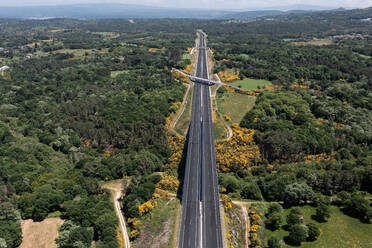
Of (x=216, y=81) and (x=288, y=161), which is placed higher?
(x=216, y=81)

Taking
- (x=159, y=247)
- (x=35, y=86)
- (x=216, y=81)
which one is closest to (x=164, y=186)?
(x=159, y=247)

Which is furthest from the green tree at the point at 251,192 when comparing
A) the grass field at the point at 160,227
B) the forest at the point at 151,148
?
the grass field at the point at 160,227

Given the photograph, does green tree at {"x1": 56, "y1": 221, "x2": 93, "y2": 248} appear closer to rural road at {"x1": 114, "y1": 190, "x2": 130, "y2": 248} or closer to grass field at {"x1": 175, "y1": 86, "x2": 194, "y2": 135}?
rural road at {"x1": 114, "y1": 190, "x2": 130, "y2": 248}

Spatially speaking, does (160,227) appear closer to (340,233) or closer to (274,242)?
(274,242)

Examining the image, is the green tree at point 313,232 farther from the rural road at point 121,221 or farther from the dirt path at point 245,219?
the rural road at point 121,221

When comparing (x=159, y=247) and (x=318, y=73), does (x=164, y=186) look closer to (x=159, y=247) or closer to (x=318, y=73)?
(x=159, y=247)

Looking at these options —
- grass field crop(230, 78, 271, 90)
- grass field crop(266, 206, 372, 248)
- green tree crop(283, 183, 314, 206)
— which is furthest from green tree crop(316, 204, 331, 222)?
grass field crop(230, 78, 271, 90)
